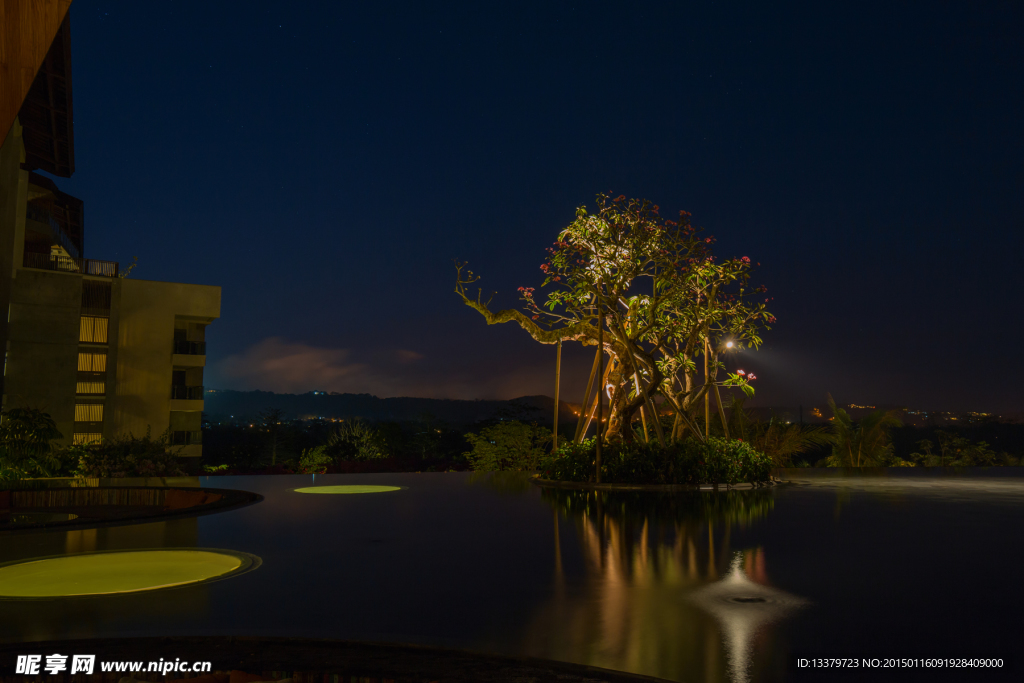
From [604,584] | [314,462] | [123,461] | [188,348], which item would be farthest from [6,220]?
[188,348]

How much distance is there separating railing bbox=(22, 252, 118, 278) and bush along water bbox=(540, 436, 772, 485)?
1786 cm

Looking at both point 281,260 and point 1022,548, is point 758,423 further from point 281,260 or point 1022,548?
point 281,260

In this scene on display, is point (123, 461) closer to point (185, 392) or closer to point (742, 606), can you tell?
point (742, 606)

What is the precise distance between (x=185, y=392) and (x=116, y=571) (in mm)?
19615

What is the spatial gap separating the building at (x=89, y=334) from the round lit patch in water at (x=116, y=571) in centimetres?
1654

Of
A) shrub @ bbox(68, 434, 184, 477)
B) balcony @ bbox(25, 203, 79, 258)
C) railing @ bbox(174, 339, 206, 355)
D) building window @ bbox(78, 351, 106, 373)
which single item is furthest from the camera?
railing @ bbox(174, 339, 206, 355)

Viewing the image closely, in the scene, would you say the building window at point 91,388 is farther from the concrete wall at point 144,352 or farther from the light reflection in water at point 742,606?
the light reflection in water at point 742,606

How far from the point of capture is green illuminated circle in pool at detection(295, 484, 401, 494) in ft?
31.5

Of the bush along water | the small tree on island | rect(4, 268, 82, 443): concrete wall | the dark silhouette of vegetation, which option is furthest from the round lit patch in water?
rect(4, 268, 82, 443): concrete wall

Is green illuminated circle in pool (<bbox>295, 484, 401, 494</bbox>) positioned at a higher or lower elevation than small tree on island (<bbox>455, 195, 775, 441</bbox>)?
lower

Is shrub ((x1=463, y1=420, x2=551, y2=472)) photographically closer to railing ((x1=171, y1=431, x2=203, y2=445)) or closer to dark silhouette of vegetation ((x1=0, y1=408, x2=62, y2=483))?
dark silhouette of vegetation ((x1=0, y1=408, x2=62, y2=483))

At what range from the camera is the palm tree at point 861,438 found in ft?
53.2

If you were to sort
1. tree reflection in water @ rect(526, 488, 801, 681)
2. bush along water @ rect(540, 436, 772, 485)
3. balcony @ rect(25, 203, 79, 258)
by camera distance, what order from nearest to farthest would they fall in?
1. tree reflection in water @ rect(526, 488, 801, 681)
2. bush along water @ rect(540, 436, 772, 485)
3. balcony @ rect(25, 203, 79, 258)

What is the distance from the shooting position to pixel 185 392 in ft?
74.1
